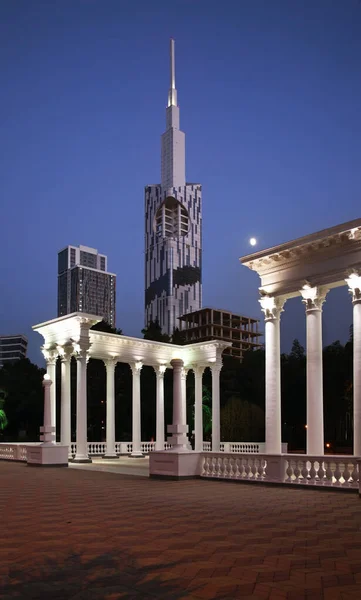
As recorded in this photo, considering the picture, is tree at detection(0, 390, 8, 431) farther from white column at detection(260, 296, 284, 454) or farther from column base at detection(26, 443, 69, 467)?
white column at detection(260, 296, 284, 454)

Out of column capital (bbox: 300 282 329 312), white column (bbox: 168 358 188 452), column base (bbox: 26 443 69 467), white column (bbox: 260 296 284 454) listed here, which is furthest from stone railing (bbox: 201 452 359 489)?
column base (bbox: 26 443 69 467)

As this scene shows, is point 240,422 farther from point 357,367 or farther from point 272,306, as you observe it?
A: point 357,367

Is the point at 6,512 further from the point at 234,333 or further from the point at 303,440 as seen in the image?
the point at 234,333

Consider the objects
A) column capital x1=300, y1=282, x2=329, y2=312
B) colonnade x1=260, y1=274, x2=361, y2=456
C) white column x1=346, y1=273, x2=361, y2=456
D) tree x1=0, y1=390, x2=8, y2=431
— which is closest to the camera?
white column x1=346, y1=273, x2=361, y2=456

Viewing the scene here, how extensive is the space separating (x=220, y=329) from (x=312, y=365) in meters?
137

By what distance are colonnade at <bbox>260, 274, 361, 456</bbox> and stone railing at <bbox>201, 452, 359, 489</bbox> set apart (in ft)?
7.55

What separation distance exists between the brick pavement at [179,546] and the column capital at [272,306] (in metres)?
10.2

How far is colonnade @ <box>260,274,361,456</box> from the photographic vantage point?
23.2 m

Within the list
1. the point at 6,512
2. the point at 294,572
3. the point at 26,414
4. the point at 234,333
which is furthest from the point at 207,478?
the point at 234,333

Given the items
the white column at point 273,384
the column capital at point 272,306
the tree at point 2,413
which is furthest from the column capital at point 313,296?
the tree at point 2,413

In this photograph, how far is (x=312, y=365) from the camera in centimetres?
2492

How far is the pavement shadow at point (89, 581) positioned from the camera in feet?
23.6

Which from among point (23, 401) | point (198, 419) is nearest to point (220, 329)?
point (23, 401)

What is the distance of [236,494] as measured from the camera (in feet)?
59.8
